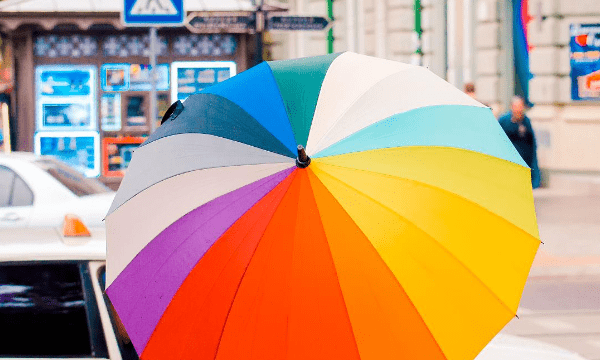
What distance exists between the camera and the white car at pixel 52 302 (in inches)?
134

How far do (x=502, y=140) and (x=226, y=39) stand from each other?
1386 cm

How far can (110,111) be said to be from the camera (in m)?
16.5

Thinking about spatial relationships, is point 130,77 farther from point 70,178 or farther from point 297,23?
point 70,178

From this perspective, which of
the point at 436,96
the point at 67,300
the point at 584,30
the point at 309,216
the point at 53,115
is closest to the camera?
the point at 309,216

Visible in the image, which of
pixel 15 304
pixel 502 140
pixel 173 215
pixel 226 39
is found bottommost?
pixel 15 304

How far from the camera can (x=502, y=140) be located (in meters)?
2.95

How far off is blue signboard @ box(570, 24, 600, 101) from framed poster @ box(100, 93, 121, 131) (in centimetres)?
892

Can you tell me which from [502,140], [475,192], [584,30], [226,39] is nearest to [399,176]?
[475,192]

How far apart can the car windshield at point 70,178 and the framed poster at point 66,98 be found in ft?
25.1

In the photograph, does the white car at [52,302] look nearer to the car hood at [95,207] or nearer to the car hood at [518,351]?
the car hood at [518,351]

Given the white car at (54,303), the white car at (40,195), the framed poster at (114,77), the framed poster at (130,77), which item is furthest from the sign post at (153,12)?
the framed poster at (114,77)

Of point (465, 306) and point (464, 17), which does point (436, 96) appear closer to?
point (465, 306)

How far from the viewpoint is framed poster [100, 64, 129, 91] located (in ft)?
54.2

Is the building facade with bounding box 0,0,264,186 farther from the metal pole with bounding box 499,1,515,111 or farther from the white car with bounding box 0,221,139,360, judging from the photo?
the white car with bounding box 0,221,139,360
